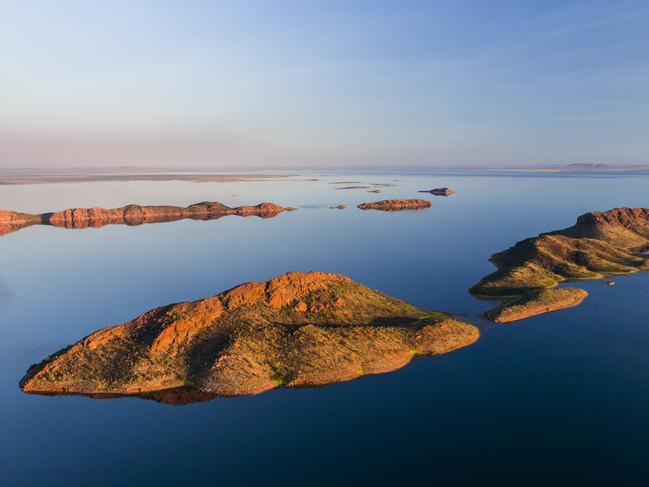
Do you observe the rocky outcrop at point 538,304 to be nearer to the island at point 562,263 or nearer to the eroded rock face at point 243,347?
the island at point 562,263

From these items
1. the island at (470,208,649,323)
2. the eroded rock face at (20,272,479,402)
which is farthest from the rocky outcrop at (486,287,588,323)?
the eroded rock face at (20,272,479,402)

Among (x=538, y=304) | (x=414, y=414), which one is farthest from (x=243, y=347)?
(x=538, y=304)

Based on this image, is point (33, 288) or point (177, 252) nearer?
point (33, 288)

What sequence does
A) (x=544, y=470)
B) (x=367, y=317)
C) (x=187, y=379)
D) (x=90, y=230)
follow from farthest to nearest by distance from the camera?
(x=90, y=230) < (x=367, y=317) < (x=187, y=379) < (x=544, y=470)

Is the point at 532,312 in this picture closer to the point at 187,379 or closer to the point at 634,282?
the point at 634,282

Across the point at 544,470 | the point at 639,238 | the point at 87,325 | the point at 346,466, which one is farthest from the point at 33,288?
the point at 639,238
